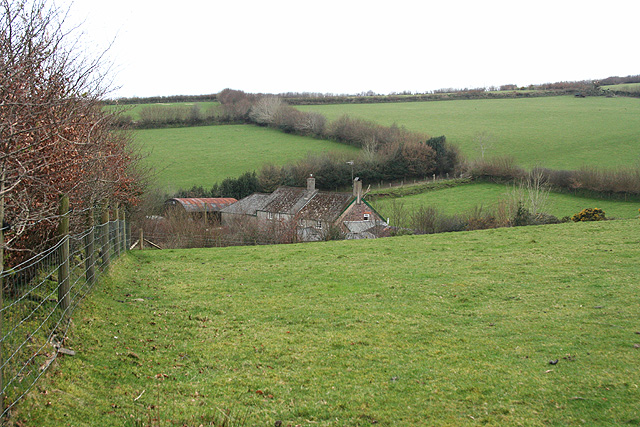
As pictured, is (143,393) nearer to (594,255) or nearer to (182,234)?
(594,255)

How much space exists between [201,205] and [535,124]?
60172mm

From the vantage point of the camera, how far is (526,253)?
1969cm

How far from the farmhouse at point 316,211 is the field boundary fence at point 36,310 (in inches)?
1189

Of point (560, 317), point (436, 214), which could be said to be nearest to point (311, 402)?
point (560, 317)

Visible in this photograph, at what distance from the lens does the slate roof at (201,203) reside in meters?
58.0

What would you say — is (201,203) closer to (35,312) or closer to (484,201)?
(484,201)

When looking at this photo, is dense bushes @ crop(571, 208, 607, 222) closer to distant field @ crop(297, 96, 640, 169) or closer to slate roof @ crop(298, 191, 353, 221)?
slate roof @ crop(298, 191, 353, 221)

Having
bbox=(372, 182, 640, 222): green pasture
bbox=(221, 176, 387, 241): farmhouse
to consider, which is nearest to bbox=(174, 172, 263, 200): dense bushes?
bbox=(221, 176, 387, 241): farmhouse

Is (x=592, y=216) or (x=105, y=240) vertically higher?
(x=105, y=240)

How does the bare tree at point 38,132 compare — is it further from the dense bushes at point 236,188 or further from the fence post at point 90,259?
the dense bushes at point 236,188

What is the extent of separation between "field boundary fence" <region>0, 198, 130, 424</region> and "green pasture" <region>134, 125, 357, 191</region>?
5783 cm

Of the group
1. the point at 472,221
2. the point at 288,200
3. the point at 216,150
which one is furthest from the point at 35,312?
the point at 216,150

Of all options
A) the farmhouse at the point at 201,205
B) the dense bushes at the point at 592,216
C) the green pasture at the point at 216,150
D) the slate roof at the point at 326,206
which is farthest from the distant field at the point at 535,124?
the farmhouse at the point at 201,205

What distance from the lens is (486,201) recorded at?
54938 mm
